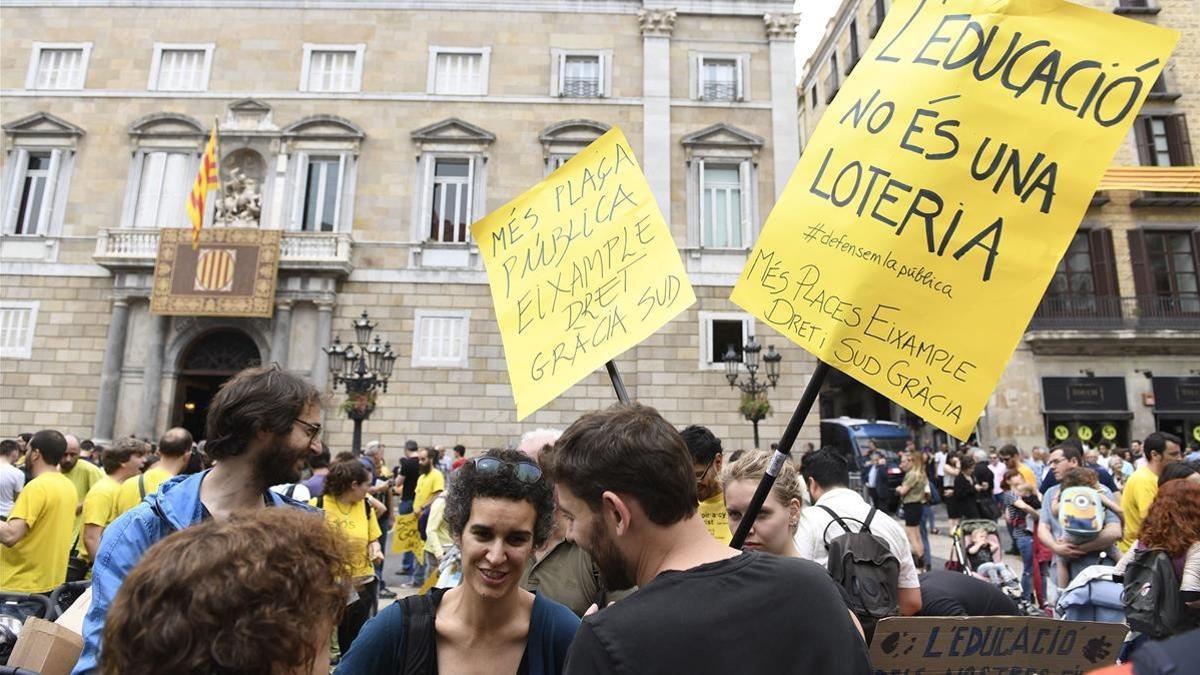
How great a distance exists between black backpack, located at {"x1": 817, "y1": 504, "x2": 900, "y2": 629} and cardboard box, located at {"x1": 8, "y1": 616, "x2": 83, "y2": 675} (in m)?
2.78

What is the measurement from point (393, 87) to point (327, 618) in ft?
67.3

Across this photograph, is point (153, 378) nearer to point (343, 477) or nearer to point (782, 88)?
point (343, 477)

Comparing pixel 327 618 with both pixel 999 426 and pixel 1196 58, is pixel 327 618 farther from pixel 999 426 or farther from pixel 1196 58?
pixel 1196 58

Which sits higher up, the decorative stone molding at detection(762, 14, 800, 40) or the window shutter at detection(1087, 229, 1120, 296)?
the decorative stone molding at detection(762, 14, 800, 40)

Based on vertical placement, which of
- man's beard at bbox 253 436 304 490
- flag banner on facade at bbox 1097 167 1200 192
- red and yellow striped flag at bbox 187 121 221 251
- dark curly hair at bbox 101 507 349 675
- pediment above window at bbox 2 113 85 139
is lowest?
dark curly hair at bbox 101 507 349 675

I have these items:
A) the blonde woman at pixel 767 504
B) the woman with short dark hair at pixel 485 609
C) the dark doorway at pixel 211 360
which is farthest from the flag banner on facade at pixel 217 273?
the woman with short dark hair at pixel 485 609

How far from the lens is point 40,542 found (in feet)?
15.4

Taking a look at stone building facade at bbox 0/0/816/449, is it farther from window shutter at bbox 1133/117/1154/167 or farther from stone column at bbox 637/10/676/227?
window shutter at bbox 1133/117/1154/167

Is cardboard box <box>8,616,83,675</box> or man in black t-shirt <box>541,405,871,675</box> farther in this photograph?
cardboard box <box>8,616,83,675</box>

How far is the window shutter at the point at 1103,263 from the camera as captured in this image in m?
23.2

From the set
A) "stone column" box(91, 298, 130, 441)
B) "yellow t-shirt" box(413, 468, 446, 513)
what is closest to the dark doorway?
"stone column" box(91, 298, 130, 441)

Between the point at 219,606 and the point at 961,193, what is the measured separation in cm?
222

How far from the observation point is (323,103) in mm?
19484

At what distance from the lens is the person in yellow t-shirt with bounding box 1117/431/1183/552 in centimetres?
547
